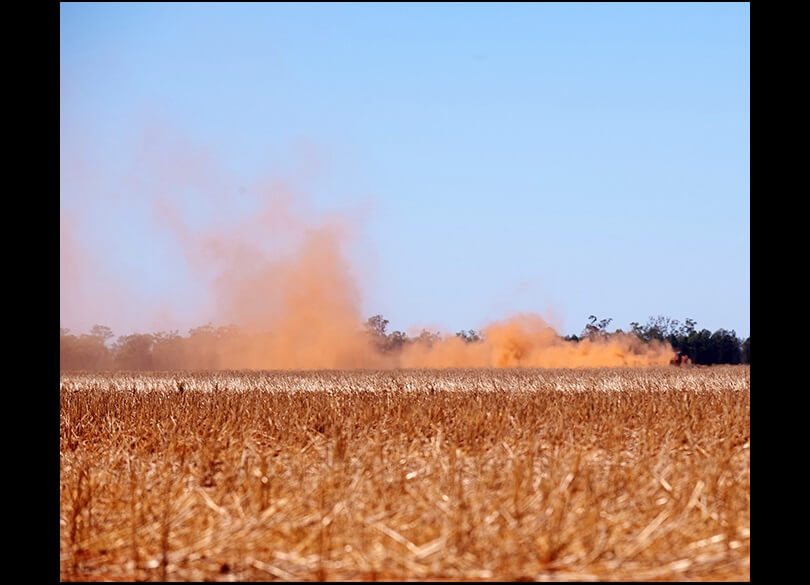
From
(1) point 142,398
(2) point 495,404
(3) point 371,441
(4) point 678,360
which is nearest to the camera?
(3) point 371,441

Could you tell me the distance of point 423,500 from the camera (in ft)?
32.0

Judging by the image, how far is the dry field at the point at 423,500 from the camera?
8.30 meters

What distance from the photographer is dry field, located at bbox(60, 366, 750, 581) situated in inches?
327

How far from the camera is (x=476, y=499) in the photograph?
971 cm

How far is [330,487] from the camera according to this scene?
10078mm

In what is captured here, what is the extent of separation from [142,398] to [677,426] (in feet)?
43.8

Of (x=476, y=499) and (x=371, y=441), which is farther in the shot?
(x=371, y=441)

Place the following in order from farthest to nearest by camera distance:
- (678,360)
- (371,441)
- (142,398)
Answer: (678,360), (142,398), (371,441)
